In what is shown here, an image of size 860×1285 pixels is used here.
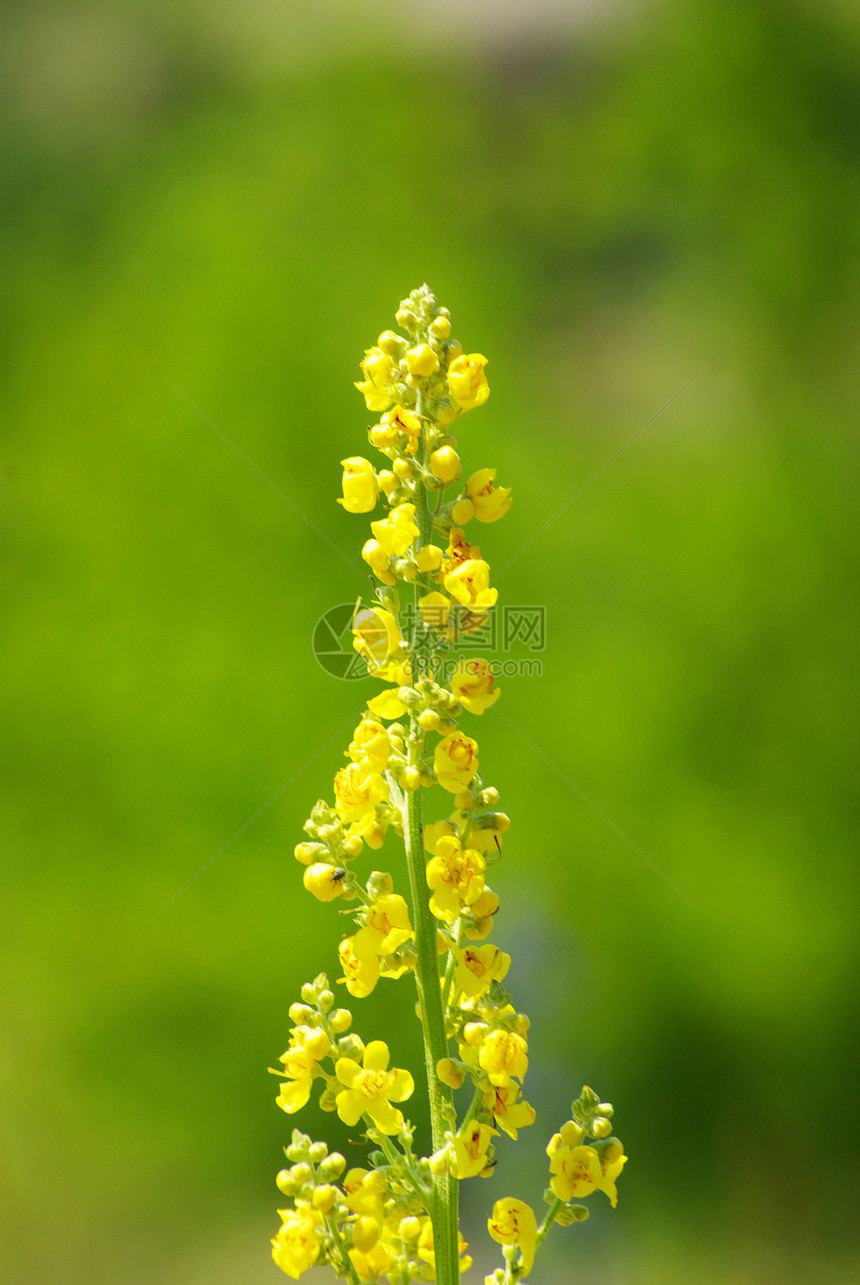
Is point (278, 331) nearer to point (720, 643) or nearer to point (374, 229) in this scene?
point (374, 229)

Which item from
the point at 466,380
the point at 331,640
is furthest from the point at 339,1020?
the point at 331,640

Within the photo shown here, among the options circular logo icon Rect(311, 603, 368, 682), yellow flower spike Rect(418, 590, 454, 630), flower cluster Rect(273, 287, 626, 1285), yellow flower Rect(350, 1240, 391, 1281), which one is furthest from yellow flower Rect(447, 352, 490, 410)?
circular logo icon Rect(311, 603, 368, 682)

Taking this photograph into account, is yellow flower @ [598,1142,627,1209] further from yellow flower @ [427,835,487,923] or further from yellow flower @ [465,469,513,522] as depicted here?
yellow flower @ [465,469,513,522]

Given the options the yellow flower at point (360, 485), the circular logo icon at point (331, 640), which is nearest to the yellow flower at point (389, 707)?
the yellow flower at point (360, 485)

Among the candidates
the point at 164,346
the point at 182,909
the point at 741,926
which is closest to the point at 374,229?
the point at 164,346

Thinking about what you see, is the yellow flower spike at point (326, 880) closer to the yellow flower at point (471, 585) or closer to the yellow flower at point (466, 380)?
the yellow flower at point (471, 585)

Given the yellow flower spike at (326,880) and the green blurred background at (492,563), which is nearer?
the yellow flower spike at (326,880)

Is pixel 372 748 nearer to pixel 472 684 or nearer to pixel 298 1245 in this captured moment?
pixel 472 684
